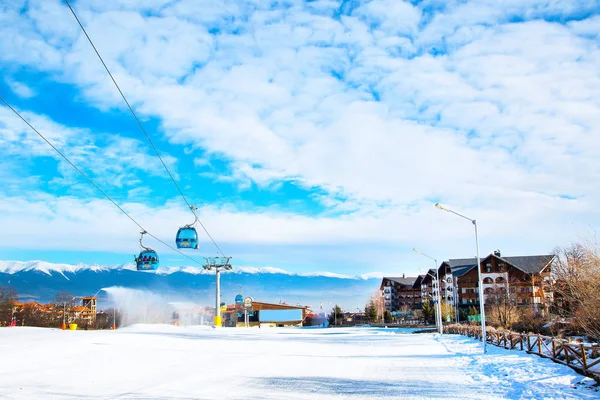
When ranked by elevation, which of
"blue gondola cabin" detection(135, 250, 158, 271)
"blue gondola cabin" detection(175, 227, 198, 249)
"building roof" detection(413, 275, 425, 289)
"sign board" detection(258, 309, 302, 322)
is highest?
"blue gondola cabin" detection(175, 227, 198, 249)

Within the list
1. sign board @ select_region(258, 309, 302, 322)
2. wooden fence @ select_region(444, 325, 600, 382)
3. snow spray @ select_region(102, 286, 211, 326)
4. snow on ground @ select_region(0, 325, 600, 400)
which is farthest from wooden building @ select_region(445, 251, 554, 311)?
snow on ground @ select_region(0, 325, 600, 400)

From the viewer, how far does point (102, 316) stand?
148250 mm

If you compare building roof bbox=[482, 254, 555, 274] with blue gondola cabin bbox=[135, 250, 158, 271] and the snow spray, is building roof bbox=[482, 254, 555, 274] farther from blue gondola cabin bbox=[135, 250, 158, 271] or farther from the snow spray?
blue gondola cabin bbox=[135, 250, 158, 271]

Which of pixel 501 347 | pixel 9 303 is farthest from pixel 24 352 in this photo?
pixel 9 303

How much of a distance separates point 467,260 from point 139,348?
9823 cm

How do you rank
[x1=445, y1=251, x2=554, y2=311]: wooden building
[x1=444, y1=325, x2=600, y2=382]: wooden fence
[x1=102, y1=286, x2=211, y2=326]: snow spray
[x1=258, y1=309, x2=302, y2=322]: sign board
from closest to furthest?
[x1=444, y1=325, x2=600, y2=382]: wooden fence
[x1=445, y1=251, x2=554, y2=311]: wooden building
[x1=102, y1=286, x2=211, y2=326]: snow spray
[x1=258, y1=309, x2=302, y2=322]: sign board

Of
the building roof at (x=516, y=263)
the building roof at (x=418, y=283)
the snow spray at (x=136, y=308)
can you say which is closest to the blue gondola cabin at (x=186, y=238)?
the snow spray at (x=136, y=308)

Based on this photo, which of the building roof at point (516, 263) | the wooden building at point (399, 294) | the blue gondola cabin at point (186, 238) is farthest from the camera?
the wooden building at point (399, 294)

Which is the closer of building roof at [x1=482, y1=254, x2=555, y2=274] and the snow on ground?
the snow on ground

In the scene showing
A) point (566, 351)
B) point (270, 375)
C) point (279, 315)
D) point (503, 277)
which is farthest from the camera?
point (279, 315)

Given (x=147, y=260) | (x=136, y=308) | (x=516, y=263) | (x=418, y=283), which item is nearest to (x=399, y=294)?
(x=418, y=283)

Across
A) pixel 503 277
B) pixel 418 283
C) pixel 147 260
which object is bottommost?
pixel 418 283

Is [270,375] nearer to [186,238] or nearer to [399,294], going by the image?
[186,238]

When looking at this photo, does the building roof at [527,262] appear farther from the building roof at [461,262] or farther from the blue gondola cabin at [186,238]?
the blue gondola cabin at [186,238]
